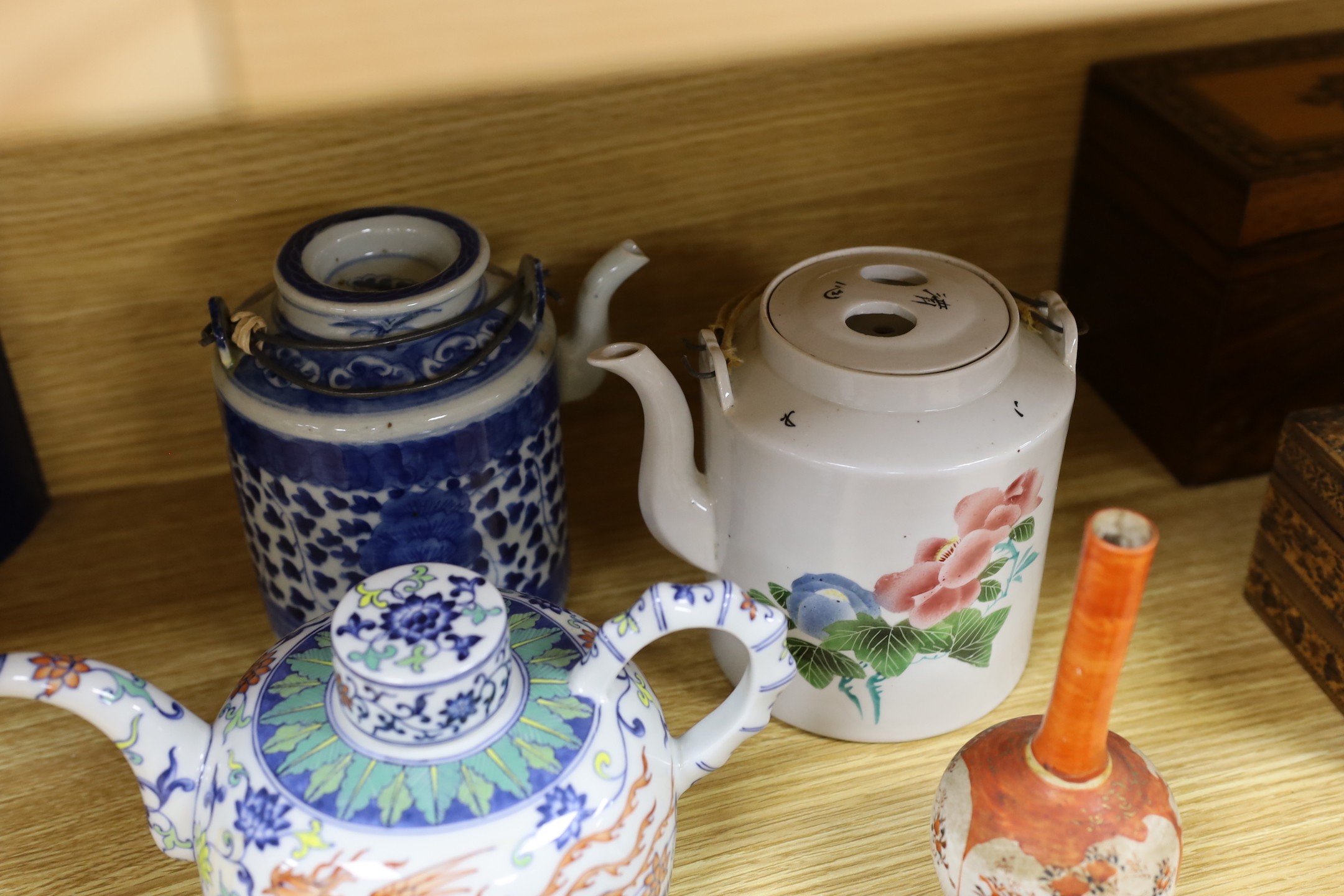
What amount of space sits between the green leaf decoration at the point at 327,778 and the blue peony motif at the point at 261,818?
0.01 m

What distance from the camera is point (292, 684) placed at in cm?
57

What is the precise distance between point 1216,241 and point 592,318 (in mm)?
425

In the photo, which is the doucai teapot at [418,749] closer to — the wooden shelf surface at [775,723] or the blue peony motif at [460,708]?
the blue peony motif at [460,708]

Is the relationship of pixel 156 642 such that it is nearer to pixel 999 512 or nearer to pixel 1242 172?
pixel 999 512

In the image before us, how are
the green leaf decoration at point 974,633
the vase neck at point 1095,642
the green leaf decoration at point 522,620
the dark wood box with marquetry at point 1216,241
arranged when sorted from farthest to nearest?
1. the dark wood box with marquetry at point 1216,241
2. the green leaf decoration at point 974,633
3. the green leaf decoration at point 522,620
4. the vase neck at point 1095,642

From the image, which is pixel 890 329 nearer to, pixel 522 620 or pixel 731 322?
pixel 731 322

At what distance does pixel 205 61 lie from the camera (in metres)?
0.82

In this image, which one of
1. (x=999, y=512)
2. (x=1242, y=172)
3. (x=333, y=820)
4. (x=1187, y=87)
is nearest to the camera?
(x=333, y=820)

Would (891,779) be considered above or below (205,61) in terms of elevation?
below

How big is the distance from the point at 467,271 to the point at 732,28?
0.31 m

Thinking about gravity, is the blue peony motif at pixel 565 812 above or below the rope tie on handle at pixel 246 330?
below

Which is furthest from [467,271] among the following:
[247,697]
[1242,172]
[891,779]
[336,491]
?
[1242,172]

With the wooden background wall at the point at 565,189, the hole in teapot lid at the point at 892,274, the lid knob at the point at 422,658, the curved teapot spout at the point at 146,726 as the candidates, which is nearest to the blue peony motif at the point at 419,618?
the lid knob at the point at 422,658

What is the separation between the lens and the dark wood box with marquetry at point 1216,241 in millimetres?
826
